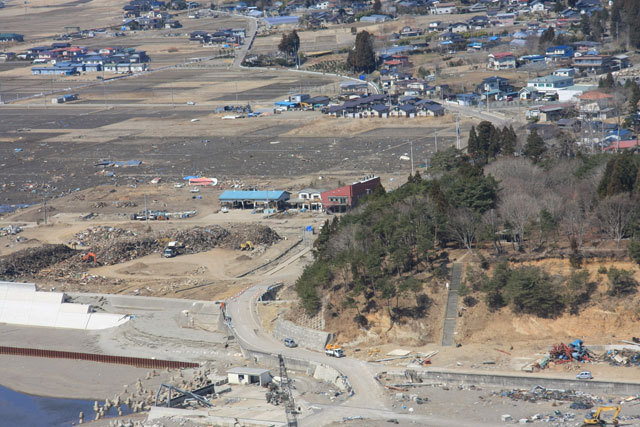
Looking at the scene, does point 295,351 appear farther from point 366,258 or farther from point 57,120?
point 57,120

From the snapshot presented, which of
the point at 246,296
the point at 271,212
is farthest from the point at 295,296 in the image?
the point at 271,212

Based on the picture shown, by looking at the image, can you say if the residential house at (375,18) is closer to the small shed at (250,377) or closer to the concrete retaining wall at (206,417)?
the small shed at (250,377)

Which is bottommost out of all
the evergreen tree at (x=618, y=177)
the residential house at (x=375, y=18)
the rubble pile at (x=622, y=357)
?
the rubble pile at (x=622, y=357)

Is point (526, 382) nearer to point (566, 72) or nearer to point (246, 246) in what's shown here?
point (246, 246)

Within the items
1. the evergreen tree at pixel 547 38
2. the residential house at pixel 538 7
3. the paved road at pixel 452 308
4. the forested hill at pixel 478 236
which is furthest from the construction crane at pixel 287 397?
the residential house at pixel 538 7

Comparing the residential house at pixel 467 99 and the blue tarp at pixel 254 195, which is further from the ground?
the blue tarp at pixel 254 195

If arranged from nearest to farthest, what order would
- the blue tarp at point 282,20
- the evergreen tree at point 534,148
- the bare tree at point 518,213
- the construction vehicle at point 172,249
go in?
the bare tree at point 518,213 → the construction vehicle at point 172,249 → the evergreen tree at point 534,148 → the blue tarp at point 282,20
